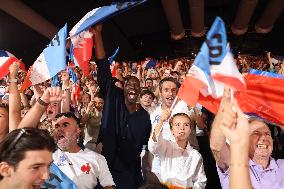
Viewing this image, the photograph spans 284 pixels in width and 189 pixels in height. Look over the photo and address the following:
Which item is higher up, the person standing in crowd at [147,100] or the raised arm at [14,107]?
the person standing in crowd at [147,100]

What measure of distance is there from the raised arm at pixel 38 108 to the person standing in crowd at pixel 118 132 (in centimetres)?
82

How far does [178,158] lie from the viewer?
3.11m

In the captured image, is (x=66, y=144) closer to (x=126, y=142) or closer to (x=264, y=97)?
(x=126, y=142)

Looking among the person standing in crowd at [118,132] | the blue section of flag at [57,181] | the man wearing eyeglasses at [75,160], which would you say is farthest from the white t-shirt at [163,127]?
the blue section of flag at [57,181]

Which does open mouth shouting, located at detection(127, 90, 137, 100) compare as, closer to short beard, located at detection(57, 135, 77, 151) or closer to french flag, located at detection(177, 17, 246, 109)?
short beard, located at detection(57, 135, 77, 151)

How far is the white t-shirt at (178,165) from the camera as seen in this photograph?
3051mm

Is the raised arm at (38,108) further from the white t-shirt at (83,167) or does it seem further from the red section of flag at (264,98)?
the red section of flag at (264,98)

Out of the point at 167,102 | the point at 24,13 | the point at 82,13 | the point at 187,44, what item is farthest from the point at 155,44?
the point at 167,102

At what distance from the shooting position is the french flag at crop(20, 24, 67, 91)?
114 inches

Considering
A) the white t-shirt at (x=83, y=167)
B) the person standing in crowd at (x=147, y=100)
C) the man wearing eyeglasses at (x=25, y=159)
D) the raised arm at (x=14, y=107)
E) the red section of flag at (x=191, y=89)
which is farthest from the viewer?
the person standing in crowd at (x=147, y=100)

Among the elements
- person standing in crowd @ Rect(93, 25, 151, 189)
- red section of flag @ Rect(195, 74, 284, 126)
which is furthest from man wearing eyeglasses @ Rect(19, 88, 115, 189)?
red section of flag @ Rect(195, 74, 284, 126)

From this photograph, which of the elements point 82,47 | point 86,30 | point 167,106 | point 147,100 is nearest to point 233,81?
point 86,30

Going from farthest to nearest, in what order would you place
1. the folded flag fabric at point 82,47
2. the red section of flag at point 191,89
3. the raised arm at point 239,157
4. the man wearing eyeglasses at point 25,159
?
the folded flag fabric at point 82,47 → the red section of flag at point 191,89 → the man wearing eyeglasses at point 25,159 → the raised arm at point 239,157

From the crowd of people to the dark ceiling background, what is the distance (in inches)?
273
